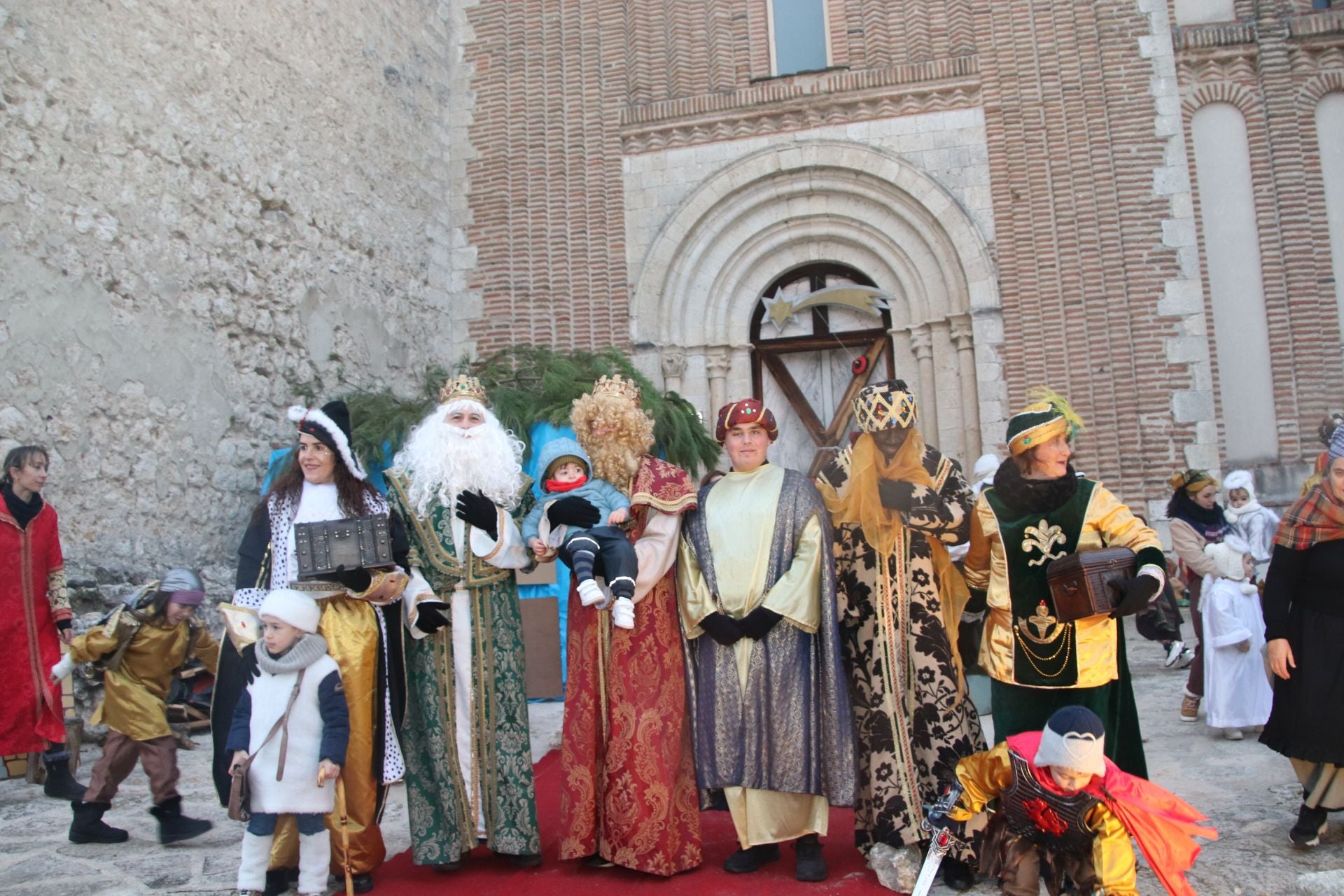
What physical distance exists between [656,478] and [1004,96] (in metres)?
7.27

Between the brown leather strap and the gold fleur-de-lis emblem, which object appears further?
the gold fleur-de-lis emblem

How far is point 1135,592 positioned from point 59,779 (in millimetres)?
4887

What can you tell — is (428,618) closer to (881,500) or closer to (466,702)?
(466,702)

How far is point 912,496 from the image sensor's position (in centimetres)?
353

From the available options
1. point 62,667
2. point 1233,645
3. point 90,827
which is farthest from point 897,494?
point 62,667

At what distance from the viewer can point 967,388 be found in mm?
9375

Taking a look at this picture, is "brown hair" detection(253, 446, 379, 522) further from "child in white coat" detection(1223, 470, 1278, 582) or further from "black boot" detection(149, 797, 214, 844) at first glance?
"child in white coat" detection(1223, 470, 1278, 582)

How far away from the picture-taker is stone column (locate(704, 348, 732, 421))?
10031 mm

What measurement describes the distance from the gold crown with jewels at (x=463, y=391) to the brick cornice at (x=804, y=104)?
6620 millimetres

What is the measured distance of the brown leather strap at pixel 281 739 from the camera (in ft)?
11.0

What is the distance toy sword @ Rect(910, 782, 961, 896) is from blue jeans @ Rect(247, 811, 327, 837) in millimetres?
1889

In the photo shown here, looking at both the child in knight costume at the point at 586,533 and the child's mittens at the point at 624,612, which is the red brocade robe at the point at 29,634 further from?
the child's mittens at the point at 624,612

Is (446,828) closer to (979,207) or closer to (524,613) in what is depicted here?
(524,613)

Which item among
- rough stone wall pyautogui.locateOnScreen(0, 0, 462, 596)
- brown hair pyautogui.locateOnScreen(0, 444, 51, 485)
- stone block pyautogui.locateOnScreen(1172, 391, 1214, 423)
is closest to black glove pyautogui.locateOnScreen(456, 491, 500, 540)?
brown hair pyautogui.locateOnScreen(0, 444, 51, 485)
